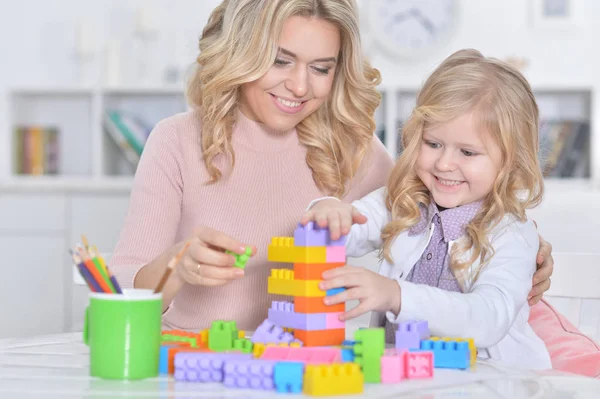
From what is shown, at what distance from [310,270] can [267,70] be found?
1.84 feet

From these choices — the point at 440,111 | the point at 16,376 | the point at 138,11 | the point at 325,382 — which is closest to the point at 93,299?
the point at 16,376

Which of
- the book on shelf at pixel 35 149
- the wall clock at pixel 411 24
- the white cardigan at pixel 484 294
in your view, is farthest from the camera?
the book on shelf at pixel 35 149

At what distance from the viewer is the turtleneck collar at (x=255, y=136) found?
167cm

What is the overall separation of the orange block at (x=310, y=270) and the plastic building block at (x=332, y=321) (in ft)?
0.15

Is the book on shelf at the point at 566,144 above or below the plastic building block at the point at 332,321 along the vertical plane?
above

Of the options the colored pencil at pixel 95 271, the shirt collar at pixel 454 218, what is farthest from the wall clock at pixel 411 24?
the colored pencil at pixel 95 271

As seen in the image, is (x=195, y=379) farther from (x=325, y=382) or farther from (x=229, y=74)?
(x=229, y=74)

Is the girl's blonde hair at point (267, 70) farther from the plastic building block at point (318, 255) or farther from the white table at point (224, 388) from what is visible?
the white table at point (224, 388)

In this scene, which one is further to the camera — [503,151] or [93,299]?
[503,151]

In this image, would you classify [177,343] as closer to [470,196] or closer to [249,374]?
[249,374]

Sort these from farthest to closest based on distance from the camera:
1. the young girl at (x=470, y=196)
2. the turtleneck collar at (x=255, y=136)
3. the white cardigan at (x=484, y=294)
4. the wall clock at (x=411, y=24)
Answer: the wall clock at (x=411, y=24) → the turtleneck collar at (x=255, y=136) → the young girl at (x=470, y=196) → the white cardigan at (x=484, y=294)

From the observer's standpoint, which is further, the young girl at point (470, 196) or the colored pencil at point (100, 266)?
the young girl at point (470, 196)

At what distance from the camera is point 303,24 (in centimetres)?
150

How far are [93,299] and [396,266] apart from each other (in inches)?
24.2
